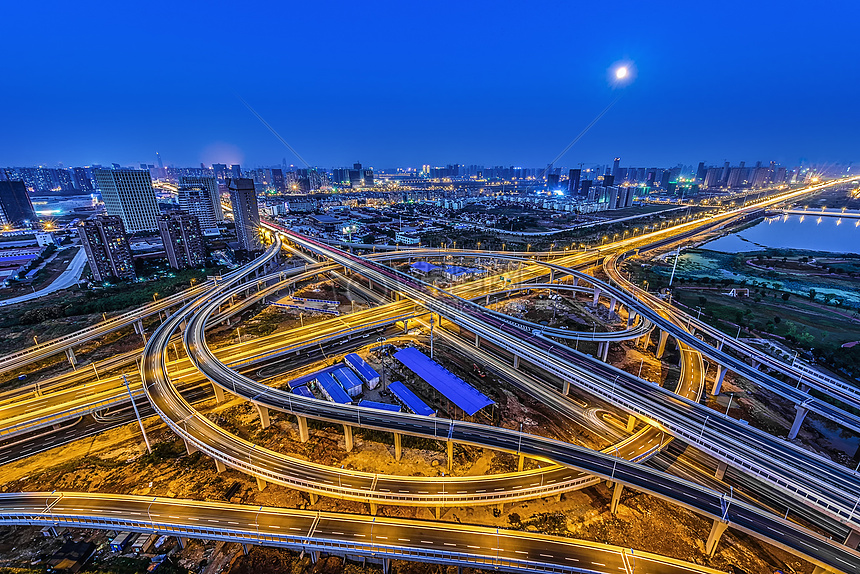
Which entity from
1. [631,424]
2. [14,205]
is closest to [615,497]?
[631,424]

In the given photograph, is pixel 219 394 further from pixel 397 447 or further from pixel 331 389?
pixel 397 447

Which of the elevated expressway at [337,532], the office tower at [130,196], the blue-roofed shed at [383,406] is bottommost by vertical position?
the elevated expressway at [337,532]

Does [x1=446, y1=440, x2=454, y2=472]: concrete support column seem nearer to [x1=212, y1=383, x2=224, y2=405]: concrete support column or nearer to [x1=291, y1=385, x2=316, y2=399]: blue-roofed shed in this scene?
[x1=291, y1=385, x2=316, y2=399]: blue-roofed shed

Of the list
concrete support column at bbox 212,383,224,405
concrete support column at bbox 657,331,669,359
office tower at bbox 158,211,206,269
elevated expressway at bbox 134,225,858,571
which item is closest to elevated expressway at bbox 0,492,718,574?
elevated expressway at bbox 134,225,858,571

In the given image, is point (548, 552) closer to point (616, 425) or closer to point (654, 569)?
point (654, 569)

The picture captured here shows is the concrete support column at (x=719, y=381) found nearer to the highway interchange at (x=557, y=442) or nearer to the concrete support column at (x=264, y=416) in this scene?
the highway interchange at (x=557, y=442)

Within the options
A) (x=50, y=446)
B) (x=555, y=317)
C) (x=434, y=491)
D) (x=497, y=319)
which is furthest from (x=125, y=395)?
(x=555, y=317)

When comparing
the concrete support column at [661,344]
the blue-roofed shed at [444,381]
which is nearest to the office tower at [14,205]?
the blue-roofed shed at [444,381]
